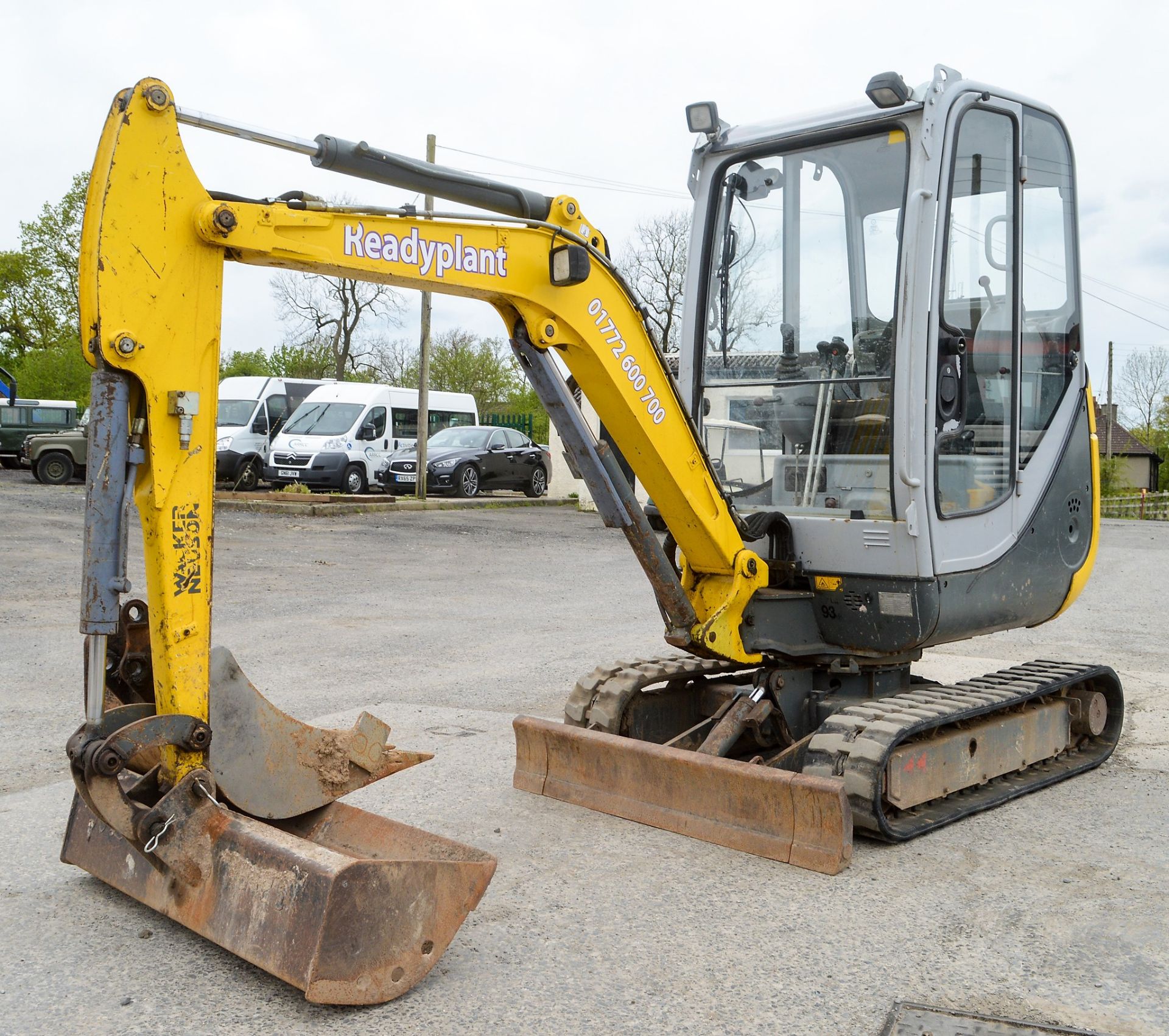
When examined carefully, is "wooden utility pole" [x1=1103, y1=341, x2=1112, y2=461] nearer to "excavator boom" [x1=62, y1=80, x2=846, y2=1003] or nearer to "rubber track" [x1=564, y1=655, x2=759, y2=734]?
"rubber track" [x1=564, y1=655, x2=759, y2=734]

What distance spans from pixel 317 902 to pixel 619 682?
278cm

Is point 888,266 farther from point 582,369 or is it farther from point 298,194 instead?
point 298,194

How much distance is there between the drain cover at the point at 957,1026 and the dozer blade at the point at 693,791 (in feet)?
4.02

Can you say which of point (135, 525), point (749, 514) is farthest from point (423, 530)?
point (749, 514)

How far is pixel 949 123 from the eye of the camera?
546 cm

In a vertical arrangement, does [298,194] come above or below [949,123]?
below

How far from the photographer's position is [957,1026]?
3496 mm

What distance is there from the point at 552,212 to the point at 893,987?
3.22m

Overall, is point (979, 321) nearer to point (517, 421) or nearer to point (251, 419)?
point (251, 419)

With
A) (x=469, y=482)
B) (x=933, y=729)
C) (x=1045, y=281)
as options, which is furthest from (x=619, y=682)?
(x=469, y=482)

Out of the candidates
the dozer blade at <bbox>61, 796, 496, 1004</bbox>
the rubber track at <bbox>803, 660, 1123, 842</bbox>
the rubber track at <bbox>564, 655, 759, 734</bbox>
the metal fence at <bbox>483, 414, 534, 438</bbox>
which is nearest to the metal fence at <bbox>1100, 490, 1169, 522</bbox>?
the metal fence at <bbox>483, 414, 534, 438</bbox>

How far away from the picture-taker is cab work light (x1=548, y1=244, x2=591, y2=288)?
484cm

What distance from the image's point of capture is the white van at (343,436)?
2580 cm

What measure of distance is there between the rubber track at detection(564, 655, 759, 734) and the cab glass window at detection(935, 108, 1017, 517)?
1.46 m
